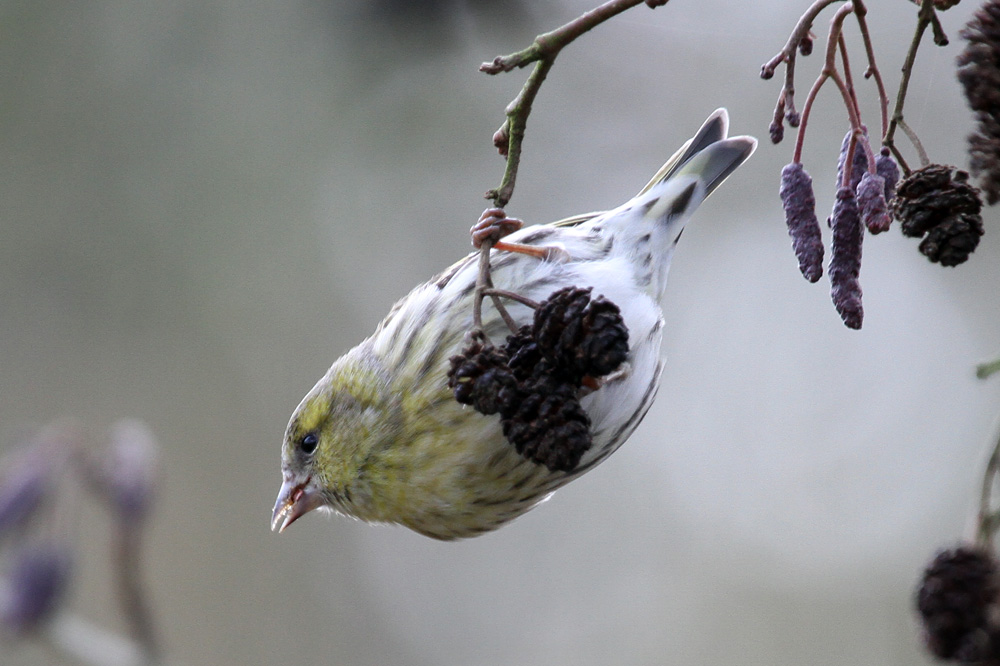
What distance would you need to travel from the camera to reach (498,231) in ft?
3.47

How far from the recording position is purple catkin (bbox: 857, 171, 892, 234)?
0.99 metres

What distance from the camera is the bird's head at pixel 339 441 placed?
71.2 inches

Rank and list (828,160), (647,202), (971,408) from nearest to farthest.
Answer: (647,202), (828,160), (971,408)

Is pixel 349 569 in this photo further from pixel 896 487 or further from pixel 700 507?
pixel 896 487

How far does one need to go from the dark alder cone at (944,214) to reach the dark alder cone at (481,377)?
399 millimetres

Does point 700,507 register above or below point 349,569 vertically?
below

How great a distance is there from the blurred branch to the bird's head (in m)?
0.85

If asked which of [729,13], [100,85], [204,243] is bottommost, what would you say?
[729,13]

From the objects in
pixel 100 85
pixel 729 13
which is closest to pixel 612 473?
pixel 729 13

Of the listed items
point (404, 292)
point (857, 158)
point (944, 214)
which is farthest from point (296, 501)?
point (404, 292)

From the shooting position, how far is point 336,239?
22.9 feet

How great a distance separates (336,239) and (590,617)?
3.11m

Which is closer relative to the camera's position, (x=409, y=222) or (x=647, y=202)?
(x=647, y=202)

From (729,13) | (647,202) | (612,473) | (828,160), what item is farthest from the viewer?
(612,473)
